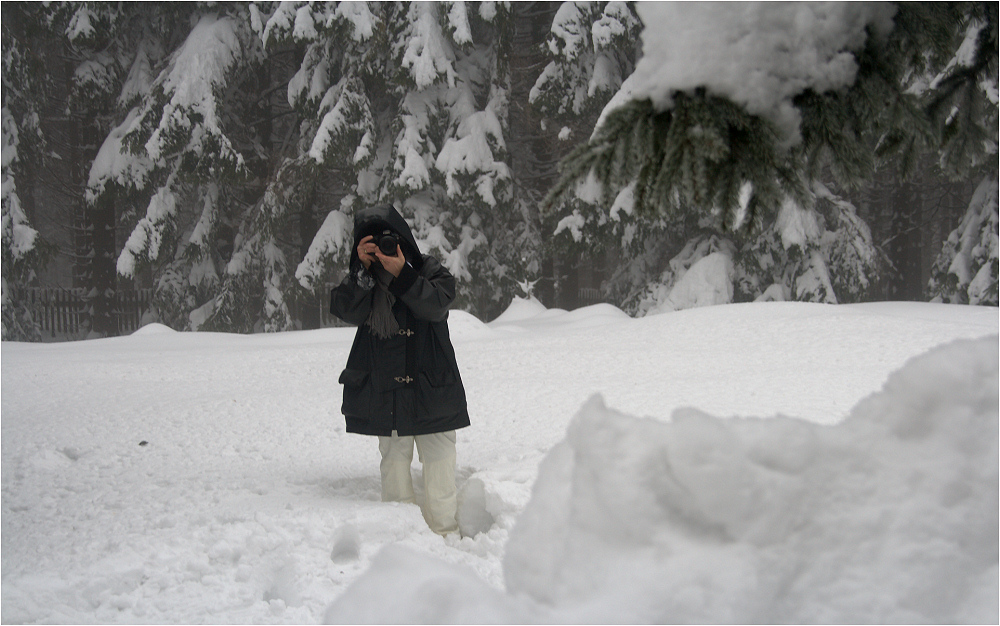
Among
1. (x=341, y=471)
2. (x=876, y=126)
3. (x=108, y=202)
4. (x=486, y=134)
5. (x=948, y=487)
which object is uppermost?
(x=486, y=134)

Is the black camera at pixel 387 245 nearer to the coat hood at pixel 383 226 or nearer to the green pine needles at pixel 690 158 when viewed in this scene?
the coat hood at pixel 383 226

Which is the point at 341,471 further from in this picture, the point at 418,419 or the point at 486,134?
the point at 486,134

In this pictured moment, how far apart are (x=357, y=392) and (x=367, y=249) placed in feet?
2.39

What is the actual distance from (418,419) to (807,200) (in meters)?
2.08

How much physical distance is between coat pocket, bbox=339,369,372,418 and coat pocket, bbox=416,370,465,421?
10.8 inches

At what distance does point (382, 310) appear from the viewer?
3.32 meters

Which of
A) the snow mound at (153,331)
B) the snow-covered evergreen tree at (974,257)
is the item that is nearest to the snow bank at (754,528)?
the snow mound at (153,331)

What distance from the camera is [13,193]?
12.9 metres

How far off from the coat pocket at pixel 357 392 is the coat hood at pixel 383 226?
23.1 inches

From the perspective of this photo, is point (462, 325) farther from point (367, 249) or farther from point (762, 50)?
point (762, 50)

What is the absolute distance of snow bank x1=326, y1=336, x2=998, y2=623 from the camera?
120cm

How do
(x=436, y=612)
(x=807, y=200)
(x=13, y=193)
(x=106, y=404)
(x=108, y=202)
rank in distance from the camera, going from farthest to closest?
(x=108, y=202), (x=13, y=193), (x=106, y=404), (x=807, y=200), (x=436, y=612)

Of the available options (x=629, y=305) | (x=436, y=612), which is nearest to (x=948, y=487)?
(x=436, y=612)

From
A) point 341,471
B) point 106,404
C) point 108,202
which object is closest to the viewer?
point 341,471
